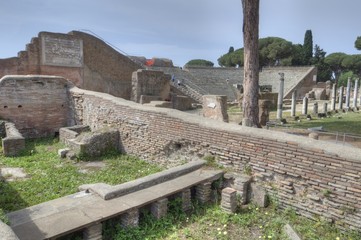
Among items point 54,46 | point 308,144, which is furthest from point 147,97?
point 308,144

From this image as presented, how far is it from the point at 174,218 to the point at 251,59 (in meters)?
6.42

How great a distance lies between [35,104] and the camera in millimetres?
10477

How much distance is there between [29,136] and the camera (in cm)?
1042

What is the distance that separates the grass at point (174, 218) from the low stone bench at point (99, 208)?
0.59 feet

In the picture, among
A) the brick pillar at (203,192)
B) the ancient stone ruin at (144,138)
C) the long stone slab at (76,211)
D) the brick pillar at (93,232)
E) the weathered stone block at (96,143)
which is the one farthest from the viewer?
the weathered stone block at (96,143)

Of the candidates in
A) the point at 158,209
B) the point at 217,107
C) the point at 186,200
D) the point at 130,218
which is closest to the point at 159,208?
the point at 158,209

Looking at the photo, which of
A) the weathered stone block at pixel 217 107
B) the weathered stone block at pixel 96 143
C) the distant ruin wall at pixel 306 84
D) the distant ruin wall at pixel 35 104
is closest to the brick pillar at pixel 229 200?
the weathered stone block at pixel 96 143

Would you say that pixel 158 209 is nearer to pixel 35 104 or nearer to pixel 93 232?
pixel 93 232

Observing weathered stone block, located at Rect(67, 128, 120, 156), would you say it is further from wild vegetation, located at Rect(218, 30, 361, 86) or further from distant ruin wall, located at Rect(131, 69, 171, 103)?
wild vegetation, located at Rect(218, 30, 361, 86)

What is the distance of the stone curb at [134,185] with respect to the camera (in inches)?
183

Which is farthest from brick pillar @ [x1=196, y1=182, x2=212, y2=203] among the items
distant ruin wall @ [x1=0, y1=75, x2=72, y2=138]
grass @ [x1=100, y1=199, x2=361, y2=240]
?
distant ruin wall @ [x1=0, y1=75, x2=72, y2=138]

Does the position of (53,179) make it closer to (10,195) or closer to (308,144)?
(10,195)

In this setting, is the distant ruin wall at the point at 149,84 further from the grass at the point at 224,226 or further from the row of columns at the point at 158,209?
the grass at the point at 224,226

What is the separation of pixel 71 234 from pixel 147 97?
36.6 feet
